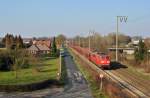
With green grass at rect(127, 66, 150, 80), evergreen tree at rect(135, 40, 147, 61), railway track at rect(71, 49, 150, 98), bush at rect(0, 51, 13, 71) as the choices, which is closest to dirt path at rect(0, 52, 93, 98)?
railway track at rect(71, 49, 150, 98)

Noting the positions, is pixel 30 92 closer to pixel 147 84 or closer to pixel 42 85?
pixel 42 85

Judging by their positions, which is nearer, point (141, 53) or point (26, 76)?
point (26, 76)

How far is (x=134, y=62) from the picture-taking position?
59.9m

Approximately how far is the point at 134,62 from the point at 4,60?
2052 cm

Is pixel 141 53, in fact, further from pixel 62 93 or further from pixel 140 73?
pixel 62 93

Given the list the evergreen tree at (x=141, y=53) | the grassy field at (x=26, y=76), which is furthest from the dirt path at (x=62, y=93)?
the evergreen tree at (x=141, y=53)

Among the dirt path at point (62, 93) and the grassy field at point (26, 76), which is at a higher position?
the dirt path at point (62, 93)

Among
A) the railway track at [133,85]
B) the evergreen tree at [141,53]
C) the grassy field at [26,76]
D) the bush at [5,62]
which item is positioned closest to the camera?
the railway track at [133,85]

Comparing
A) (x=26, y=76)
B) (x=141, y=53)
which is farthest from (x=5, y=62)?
(x=141, y=53)

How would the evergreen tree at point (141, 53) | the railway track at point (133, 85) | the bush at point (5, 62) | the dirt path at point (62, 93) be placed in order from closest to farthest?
the dirt path at point (62, 93) < the railway track at point (133, 85) < the bush at point (5, 62) < the evergreen tree at point (141, 53)

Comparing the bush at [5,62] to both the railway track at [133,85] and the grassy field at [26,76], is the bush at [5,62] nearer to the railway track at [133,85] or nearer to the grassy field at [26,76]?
the grassy field at [26,76]

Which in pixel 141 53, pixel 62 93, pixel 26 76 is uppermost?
pixel 141 53

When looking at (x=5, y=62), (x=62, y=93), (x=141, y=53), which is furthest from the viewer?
(x=141, y=53)

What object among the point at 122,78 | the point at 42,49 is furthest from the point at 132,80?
the point at 42,49
